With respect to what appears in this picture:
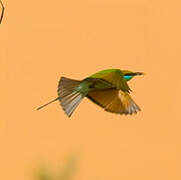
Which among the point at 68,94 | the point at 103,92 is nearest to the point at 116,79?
the point at 103,92

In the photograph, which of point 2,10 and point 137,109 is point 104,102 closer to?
point 137,109

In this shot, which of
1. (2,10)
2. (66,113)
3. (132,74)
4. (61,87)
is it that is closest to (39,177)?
(2,10)

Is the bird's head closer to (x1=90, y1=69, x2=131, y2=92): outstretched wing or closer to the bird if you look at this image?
the bird

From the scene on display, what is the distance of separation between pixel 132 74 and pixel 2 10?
0.43m

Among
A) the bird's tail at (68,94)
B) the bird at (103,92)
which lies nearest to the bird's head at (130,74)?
the bird at (103,92)

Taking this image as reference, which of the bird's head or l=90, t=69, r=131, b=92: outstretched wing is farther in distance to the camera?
the bird's head

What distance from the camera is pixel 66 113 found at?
24.3 inches

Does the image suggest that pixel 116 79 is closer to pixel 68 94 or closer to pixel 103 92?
pixel 103 92

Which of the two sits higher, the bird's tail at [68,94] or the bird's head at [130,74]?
the bird's head at [130,74]

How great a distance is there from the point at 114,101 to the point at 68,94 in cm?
10

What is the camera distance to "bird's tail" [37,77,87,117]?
710 millimetres

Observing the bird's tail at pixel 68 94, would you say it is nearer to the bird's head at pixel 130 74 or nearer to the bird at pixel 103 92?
the bird at pixel 103 92

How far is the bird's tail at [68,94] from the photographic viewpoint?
27.9 inches

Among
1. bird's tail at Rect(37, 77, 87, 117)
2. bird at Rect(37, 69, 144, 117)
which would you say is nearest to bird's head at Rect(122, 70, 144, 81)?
bird at Rect(37, 69, 144, 117)
